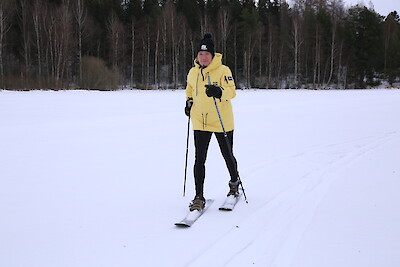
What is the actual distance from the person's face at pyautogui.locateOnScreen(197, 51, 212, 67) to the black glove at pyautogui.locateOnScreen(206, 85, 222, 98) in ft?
1.03

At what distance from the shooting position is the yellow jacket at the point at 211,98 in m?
3.84

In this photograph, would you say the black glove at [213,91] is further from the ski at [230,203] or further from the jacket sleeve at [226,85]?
the ski at [230,203]

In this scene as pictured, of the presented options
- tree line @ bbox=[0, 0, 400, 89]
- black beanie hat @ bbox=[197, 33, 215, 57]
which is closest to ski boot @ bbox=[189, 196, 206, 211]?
black beanie hat @ bbox=[197, 33, 215, 57]

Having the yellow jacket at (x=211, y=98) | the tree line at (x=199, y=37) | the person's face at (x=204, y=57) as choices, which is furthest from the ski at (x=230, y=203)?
the tree line at (x=199, y=37)

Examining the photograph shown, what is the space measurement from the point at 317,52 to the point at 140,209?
114 feet

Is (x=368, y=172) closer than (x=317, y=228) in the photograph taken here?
No

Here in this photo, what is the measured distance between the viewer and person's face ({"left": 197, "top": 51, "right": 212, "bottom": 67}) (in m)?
3.78

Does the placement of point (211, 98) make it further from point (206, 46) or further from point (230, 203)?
point (230, 203)

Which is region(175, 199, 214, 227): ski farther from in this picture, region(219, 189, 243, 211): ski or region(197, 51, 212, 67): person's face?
region(197, 51, 212, 67): person's face

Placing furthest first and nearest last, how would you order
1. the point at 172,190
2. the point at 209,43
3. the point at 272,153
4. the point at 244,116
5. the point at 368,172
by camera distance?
the point at 244,116 → the point at 272,153 → the point at 368,172 → the point at 172,190 → the point at 209,43

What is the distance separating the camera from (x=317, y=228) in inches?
131

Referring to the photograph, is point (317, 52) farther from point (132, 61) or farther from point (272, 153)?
point (272, 153)

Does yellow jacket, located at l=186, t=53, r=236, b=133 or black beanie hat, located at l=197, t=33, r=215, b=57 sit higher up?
black beanie hat, located at l=197, t=33, r=215, b=57

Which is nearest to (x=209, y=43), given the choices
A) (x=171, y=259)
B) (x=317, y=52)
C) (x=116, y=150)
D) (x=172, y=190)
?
(x=172, y=190)
